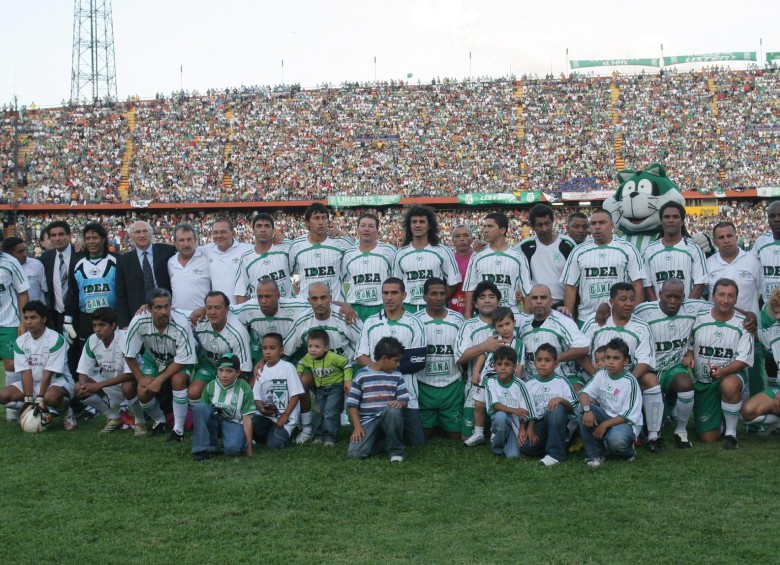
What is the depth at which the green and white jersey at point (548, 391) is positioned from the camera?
6098mm

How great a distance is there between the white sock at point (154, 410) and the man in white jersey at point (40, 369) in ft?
2.93

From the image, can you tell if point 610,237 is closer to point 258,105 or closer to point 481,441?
point 481,441

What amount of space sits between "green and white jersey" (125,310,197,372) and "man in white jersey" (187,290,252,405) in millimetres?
145

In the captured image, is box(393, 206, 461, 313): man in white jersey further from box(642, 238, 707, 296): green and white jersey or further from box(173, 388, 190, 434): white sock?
box(173, 388, 190, 434): white sock

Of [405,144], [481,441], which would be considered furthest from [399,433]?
[405,144]

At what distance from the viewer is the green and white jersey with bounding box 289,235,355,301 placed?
752 cm

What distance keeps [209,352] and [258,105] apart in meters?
32.1

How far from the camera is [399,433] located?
19.9ft

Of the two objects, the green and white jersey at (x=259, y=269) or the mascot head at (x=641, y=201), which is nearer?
the green and white jersey at (x=259, y=269)

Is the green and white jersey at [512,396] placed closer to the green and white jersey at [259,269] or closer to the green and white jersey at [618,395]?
the green and white jersey at [618,395]

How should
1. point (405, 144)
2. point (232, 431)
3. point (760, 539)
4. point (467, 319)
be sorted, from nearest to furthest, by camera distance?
point (760, 539), point (232, 431), point (467, 319), point (405, 144)

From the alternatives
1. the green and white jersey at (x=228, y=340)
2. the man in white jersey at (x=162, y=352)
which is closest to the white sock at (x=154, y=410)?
the man in white jersey at (x=162, y=352)

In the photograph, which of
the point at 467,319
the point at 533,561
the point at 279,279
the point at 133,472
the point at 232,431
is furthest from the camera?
the point at 279,279

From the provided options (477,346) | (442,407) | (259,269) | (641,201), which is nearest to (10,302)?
(259,269)
